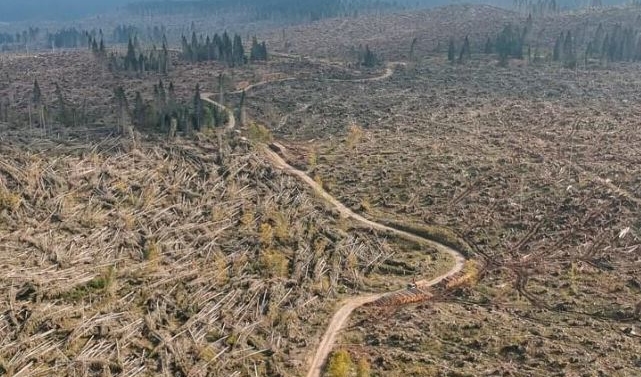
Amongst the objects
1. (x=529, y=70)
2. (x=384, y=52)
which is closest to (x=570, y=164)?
(x=529, y=70)

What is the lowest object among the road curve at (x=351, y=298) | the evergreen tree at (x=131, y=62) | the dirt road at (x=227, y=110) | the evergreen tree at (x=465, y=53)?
the road curve at (x=351, y=298)

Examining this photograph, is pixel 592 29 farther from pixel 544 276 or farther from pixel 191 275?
pixel 191 275

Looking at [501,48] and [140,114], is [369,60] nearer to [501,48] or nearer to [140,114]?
[501,48]

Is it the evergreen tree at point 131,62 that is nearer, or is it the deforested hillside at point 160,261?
the deforested hillside at point 160,261

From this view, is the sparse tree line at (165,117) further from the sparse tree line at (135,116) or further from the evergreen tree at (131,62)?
the evergreen tree at (131,62)

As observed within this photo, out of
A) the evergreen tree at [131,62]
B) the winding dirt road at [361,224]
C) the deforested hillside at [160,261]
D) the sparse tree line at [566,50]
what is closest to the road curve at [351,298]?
the winding dirt road at [361,224]

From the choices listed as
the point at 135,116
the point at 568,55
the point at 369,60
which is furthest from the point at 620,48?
the point at 135,116

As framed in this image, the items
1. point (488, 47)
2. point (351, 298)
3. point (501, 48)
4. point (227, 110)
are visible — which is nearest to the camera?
point (351, 298)

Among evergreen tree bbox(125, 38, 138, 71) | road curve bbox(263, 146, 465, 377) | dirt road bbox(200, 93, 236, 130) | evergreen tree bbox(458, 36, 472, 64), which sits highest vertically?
evergreen tree bbox(458, 36, 472, 64)

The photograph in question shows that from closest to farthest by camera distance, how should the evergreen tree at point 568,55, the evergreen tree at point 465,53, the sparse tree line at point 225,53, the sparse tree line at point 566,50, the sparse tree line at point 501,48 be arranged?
the evergreen tree at point 568,55 → the evergreen tree at point 465,53 → the sparse tree line at point 225,53 → the sparse tree line at point 566,50 → the sparse tree line at point 501,48

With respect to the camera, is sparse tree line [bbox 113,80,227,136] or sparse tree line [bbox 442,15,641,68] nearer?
sparse tree line [bbox 113,80,227,136]

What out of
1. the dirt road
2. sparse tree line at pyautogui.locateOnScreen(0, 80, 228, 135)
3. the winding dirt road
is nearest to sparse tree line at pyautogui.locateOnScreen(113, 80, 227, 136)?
sparse tree line at pyautogui.locateOnScreen(0, 80, 228, 135)

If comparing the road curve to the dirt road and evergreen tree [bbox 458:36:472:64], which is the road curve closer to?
the dirt road
